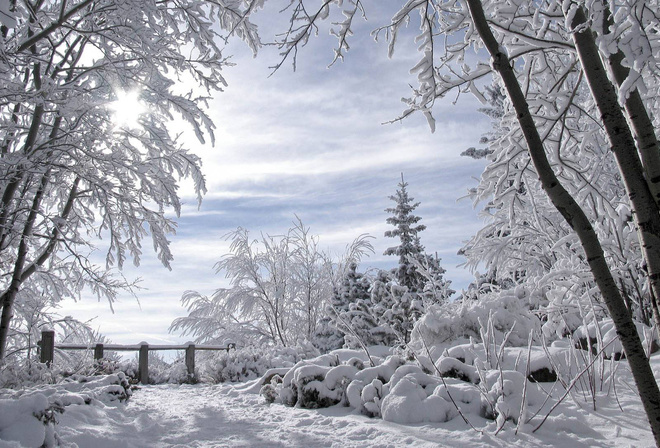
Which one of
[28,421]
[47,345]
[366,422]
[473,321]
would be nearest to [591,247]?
[366,422]

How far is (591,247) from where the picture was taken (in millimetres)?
2129

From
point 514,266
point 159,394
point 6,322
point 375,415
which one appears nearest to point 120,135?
point 6,322

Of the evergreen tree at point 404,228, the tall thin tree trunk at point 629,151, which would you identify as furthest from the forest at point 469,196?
the evergreen tree at point 404,228

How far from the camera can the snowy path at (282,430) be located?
3330mm

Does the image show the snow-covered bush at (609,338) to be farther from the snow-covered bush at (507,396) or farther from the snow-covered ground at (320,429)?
the snow-covered bush at (507,396)

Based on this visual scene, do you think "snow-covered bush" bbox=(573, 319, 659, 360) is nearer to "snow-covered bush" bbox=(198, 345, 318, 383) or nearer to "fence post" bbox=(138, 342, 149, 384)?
"snow-covered bush" bbox=(198, 345, 318, 383)

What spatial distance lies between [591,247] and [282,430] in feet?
11.1

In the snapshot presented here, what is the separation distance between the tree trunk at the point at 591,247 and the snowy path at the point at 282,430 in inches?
52.4

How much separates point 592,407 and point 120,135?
6828mm

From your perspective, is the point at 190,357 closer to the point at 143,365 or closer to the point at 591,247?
the point at 143,365

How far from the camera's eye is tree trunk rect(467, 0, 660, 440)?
2.03 m

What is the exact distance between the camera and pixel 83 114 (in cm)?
559

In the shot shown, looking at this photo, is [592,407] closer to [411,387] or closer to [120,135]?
[411,387]

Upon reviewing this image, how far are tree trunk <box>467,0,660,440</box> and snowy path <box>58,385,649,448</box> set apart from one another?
133 cm
